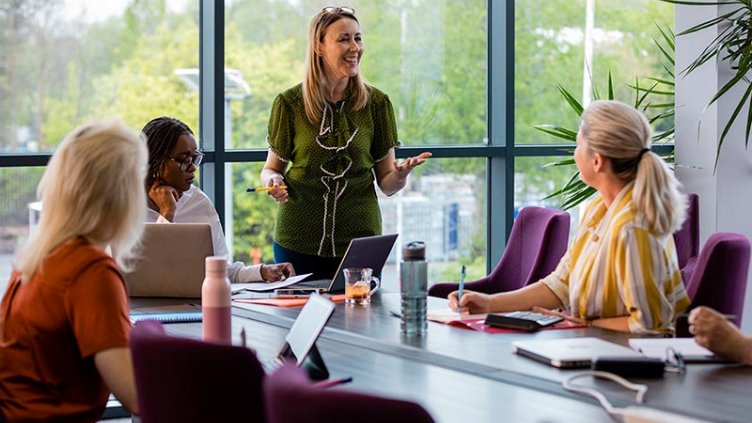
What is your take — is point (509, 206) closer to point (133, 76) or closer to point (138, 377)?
point (133, 76)

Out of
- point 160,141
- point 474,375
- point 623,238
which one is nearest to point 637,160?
point 623,238

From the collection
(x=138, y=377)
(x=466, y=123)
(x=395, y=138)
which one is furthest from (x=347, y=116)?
(x=138, y=377)

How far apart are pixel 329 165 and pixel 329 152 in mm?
57

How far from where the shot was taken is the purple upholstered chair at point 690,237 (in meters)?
4.28

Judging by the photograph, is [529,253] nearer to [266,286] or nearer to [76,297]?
[266,286]

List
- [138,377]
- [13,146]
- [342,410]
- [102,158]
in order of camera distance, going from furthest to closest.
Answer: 1. [13,146]
2. [102,158]
3. [138,377]
4. [342,410]

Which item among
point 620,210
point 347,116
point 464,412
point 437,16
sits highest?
point 437,16

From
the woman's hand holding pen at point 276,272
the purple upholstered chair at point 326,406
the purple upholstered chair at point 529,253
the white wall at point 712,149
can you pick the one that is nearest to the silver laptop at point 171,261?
the woman's hand holding pen at point 276,272

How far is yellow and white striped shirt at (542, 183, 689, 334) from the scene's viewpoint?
3254 millimetres

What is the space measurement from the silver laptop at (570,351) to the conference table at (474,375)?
0.08ft

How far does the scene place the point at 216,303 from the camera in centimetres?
283

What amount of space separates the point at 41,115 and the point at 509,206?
2561mm

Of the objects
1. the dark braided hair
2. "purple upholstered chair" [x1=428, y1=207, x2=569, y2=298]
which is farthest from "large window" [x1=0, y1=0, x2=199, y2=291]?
"purple upholstered chair" [x1=428, y1=207, x2=569, y2=298]

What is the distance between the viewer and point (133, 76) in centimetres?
554
